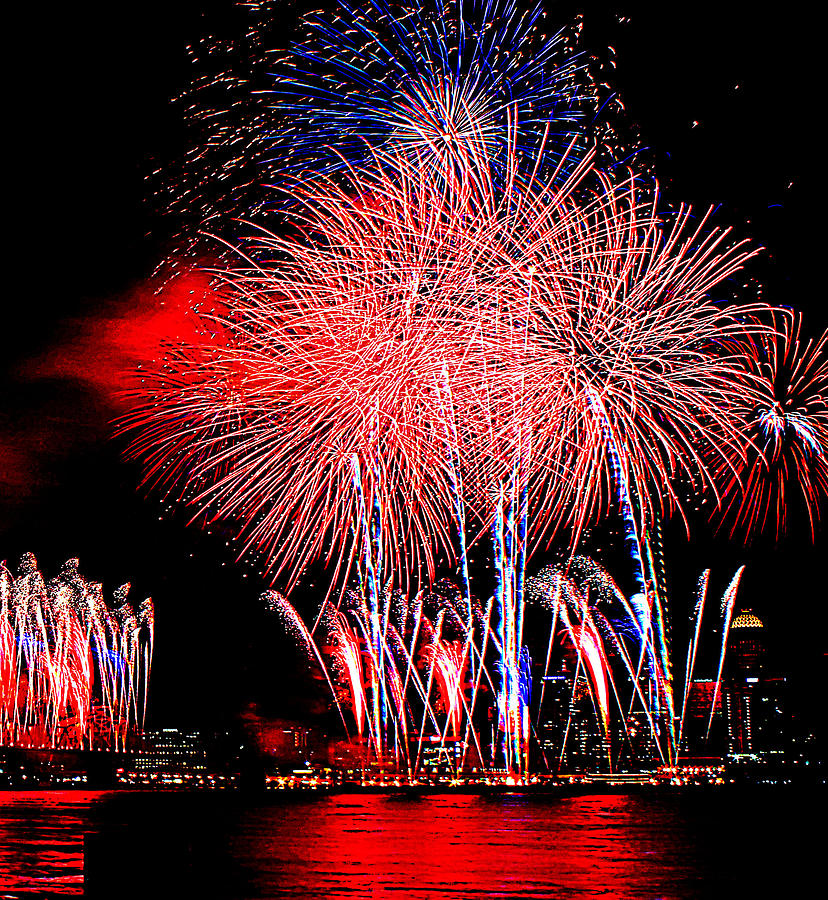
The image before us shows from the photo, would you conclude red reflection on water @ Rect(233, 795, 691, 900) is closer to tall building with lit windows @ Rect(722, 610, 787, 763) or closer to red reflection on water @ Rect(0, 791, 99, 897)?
red reflection on water @ Rect(0, 791, 99, 897)

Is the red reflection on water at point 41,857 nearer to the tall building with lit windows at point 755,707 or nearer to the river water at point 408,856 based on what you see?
the river water at point 408,856

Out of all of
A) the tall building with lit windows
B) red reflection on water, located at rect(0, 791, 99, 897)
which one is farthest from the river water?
the tall building with lit windows

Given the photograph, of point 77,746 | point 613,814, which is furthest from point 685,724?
point 613,814

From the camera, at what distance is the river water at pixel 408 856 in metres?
18.0

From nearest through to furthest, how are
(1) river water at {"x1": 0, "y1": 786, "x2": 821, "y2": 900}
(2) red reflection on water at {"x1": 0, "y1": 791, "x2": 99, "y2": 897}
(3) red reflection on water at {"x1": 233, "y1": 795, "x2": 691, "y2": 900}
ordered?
1. (2) red reflection on water at {"x1": 0, "y1": 791, "x2": 99, "y2": 897}
2. (1) river water at {"x1": 0, "y1": 786, "x2": 821, "y2": 900}
3. (3) red reflection on water at {"x1": 233, "y1": 795, "x2": 691, "y2": 900}

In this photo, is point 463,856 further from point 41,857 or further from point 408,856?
point 41,857

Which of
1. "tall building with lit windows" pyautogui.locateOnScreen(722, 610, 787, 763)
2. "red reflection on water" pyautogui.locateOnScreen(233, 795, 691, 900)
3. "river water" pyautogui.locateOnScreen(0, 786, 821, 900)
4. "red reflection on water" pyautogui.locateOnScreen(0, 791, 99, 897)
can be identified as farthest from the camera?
"tall building with lit windows" pyautogui.locateOnScreen(722, 610, 787, 763)

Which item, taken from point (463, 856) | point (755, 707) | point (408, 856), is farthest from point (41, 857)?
point (755, 707)

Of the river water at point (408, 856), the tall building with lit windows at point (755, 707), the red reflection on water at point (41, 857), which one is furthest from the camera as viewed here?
the tall building with lit windows at point (755, 707)

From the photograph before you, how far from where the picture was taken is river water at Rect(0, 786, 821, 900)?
18.0 m

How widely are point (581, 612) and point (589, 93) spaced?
24.6 metres

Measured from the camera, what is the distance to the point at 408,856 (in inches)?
990

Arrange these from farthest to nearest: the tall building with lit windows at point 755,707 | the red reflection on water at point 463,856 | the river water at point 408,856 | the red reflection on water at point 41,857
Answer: the tall building with lit windows at point 755,707
the red reflection on water at point 463,856
the river water at point 408,856
the red reflection on water at point 41,857

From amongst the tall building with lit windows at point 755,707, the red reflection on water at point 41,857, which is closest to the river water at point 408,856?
the red reflection on water at point 41,857
